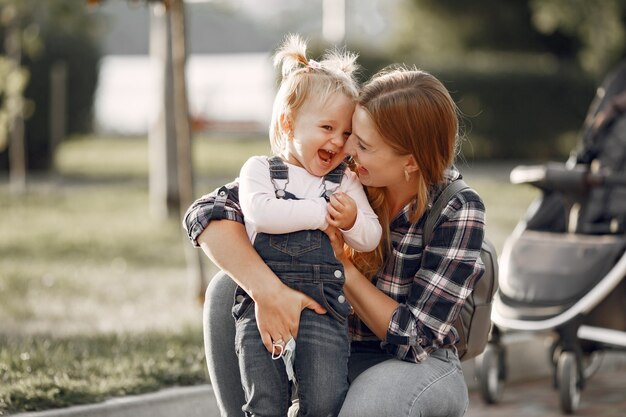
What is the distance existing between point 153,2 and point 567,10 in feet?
50.9

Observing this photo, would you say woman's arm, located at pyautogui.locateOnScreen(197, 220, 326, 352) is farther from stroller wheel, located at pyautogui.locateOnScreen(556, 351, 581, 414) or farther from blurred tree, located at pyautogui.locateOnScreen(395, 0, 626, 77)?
blurred tree, located at pyautogui.locateOnScreen(395, 0, 626, 77)

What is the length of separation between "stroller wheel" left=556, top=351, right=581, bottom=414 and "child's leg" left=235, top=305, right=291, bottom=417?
2464 millimetres

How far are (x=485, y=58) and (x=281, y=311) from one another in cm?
2154

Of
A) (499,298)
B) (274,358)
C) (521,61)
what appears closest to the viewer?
(274,358)

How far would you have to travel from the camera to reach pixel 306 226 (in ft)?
10.5

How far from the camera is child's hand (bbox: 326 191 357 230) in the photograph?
3.20 metres

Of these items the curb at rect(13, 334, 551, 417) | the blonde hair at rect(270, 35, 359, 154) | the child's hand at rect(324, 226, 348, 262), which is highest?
the blonde hair at rect(270, 35, 359, 154)

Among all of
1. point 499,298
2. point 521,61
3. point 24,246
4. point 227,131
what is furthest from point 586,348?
point 227,131

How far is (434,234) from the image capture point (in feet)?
11.0

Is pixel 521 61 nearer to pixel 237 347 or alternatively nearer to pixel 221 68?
pixel 237 347

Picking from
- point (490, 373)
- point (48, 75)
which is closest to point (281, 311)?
point (490, 373)

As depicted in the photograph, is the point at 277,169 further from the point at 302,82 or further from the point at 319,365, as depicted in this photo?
the point at 319,365

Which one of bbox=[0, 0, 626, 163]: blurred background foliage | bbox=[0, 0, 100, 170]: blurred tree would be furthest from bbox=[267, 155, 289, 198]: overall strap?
bbox=[0, 0, 100, 170]: blurred tree

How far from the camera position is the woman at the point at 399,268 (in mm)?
3240
